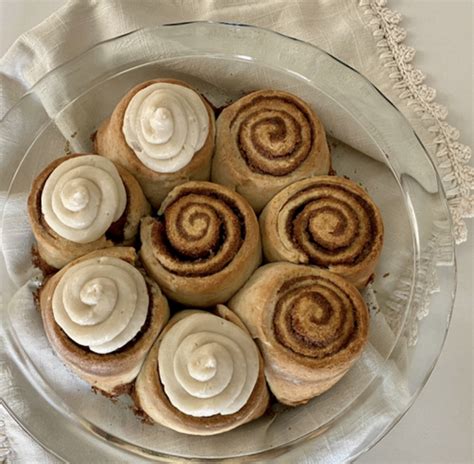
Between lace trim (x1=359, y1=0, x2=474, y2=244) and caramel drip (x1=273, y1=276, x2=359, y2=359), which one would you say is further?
lace trim (x1=359, y1=0, x2=474, y2=244)

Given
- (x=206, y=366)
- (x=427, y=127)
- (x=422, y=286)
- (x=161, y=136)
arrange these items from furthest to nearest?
1. (x=427, y=127)
2. (x=422, y=286)
3. (x=161, y=136)
4. (x=206, y=366)

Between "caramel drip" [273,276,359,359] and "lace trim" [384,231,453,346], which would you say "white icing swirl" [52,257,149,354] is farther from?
"lace trim" [384,231,453,346]

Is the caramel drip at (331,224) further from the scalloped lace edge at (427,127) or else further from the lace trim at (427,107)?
the lace trim at (427,107)

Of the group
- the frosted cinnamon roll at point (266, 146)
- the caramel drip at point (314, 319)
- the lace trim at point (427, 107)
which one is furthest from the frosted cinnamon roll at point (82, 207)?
the lace trim at point (427, 107)

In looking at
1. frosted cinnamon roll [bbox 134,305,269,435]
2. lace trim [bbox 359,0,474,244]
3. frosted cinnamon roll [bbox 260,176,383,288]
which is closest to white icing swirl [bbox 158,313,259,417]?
frosted cinnamon roll [bbox 134,305,269,435]

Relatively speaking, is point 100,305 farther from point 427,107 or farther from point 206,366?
point 427,107

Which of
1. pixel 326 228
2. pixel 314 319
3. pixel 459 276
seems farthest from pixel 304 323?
Answer: pixel 459 276
